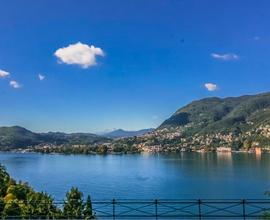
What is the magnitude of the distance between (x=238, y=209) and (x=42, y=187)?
139ft

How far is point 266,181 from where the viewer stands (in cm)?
8506

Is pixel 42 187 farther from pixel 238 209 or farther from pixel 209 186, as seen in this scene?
pixel 238 209

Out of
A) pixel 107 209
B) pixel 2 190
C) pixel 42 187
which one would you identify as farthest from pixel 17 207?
pixel 42 187

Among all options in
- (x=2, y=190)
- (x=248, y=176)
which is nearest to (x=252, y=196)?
(x=248, y=176)

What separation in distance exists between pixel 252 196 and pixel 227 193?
474 cm

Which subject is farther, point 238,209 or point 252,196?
point 252,196

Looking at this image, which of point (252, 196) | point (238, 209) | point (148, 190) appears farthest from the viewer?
point (148, 190)

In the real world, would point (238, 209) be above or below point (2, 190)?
below

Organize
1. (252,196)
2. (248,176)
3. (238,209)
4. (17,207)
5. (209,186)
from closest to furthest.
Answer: (17,207) → (238,209) → (252,196) → (209,186) → (248,176)

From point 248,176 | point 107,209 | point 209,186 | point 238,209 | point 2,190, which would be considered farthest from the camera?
point 248,176

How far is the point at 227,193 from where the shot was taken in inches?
2773

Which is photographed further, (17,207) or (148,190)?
(148,190)

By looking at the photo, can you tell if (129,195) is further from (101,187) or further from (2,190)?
(2,190)

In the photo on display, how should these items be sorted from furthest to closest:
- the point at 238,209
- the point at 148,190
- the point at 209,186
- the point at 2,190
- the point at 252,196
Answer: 1. the point at 209,186
2. the point at 148,190
3. the point at 252,196
4. the point at 238,209
5. the point at 2,190
